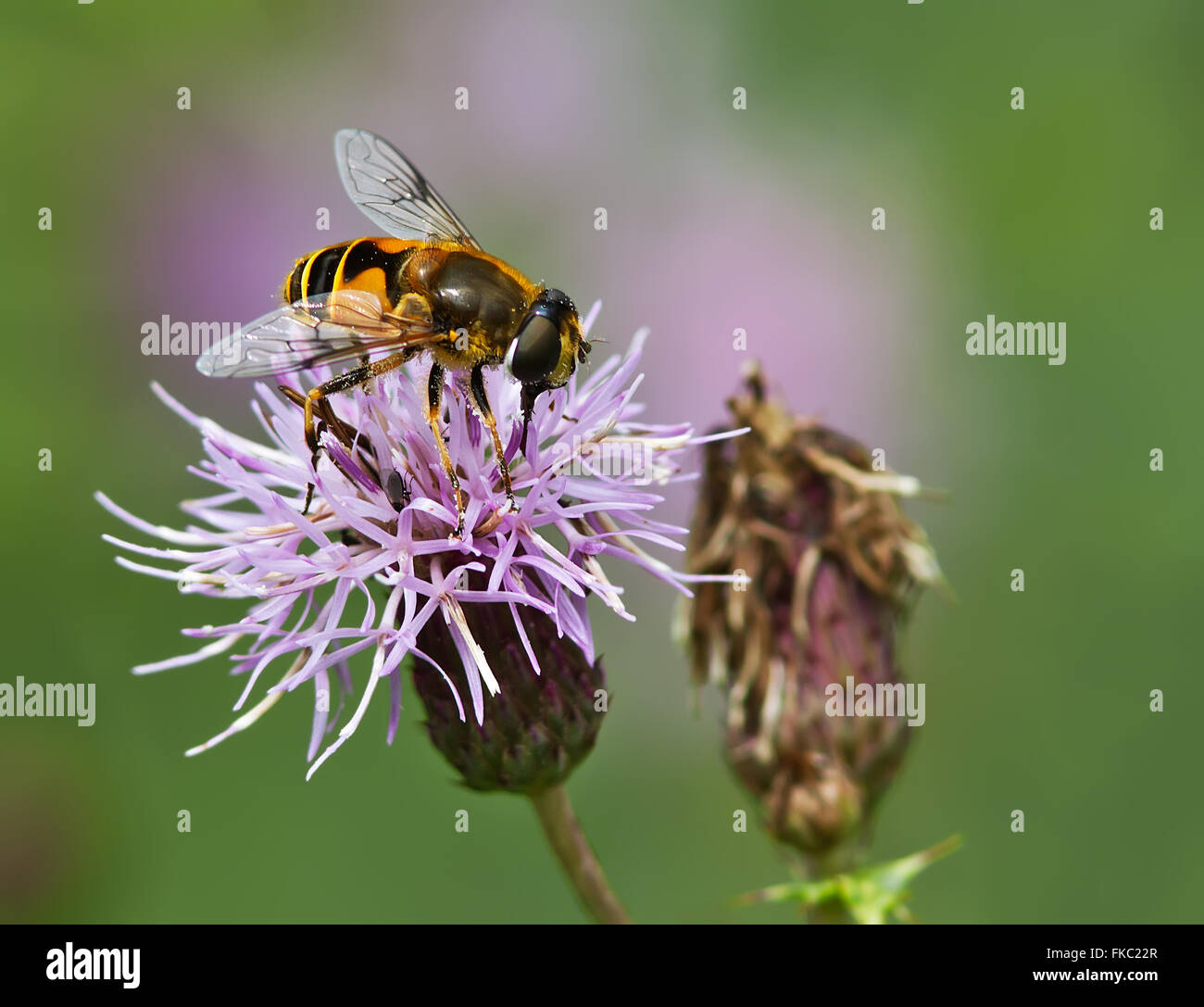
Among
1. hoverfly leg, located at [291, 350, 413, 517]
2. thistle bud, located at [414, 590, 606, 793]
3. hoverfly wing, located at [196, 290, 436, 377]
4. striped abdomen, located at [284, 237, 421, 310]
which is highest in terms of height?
striped abdomen, located at [284, 237, 421, 310]

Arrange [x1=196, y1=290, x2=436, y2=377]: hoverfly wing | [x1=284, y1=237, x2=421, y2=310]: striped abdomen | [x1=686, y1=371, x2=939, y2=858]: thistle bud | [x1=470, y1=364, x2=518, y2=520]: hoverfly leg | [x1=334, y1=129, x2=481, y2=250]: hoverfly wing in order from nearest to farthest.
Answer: [x1=196, y1=290, x2=436, y2=377]: hoverfly wing → [x1=470, y1=364, x2=518, y2=520]: hoverfly leg → [x1=284, y1=237, x2=421, y2=310]: striped abdomen → [x1=334, y1=129, x2=481, y2=250]: hoverfly wing → [x1=686, y1=371, x2=939, y2=858]: thistle bud

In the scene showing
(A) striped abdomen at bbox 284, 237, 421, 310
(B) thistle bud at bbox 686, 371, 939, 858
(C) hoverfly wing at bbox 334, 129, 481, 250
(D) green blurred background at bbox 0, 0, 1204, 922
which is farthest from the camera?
(D) green blurred background at bbox 0, 0, 1204, 922

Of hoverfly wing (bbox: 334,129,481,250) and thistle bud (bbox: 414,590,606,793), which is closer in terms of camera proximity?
thistle bud (bbox: 414,590,606,793)

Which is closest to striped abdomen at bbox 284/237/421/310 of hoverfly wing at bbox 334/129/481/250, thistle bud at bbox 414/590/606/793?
hoverfly wing at bbox 334/129/481/250

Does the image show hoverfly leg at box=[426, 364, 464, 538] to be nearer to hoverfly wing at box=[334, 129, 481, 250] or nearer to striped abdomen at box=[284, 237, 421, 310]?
striped abdomen at box=[284, 237, 421, 310]

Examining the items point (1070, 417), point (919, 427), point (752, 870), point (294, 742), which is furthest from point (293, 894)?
Answer: point (1070, 417)

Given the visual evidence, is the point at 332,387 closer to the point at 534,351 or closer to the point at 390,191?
the point at 534,351

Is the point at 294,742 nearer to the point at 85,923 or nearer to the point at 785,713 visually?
the point at 85,923
